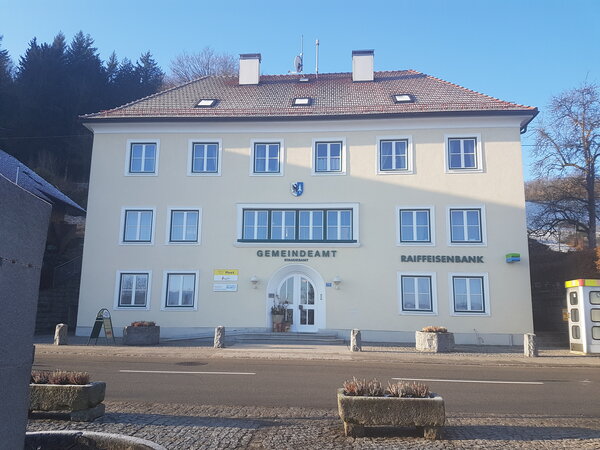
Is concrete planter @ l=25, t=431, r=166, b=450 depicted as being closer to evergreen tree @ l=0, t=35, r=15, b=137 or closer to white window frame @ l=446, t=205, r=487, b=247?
white window frame @ l=446, t=205, r=487, b=247

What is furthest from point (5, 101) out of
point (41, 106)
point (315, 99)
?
point (315, 99)

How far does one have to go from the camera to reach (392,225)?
2272 cm

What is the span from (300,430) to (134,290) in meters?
18.1

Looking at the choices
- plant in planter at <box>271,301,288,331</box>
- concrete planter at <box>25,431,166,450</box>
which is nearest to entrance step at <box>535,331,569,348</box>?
plant in planter at <box>271,301,288,331</box>

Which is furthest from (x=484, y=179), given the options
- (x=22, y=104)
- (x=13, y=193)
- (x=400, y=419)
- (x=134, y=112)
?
(x=22, y=104)

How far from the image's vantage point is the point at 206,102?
85.4 ft

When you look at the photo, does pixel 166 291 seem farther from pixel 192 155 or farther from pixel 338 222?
pixel 338 222

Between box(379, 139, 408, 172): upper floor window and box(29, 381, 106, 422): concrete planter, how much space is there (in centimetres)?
1850

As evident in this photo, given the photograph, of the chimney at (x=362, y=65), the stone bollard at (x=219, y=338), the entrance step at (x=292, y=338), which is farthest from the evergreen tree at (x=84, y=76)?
the stone bollard at (x=219, y=338)

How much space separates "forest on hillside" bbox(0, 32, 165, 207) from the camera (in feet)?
134

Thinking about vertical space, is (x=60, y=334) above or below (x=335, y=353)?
above

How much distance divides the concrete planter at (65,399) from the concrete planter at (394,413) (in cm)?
330

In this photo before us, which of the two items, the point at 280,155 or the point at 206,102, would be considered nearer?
the point at 280,155

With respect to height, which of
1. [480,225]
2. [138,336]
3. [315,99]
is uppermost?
[315,99]
